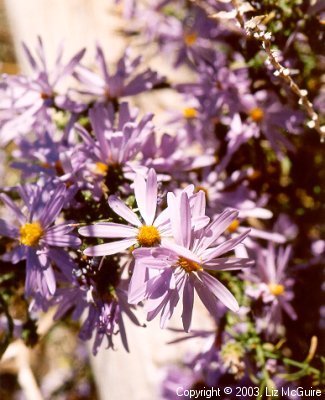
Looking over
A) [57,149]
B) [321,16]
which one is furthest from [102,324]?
[321,16]

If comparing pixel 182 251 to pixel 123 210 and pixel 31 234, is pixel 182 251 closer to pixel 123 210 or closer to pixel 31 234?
pixel 123 210

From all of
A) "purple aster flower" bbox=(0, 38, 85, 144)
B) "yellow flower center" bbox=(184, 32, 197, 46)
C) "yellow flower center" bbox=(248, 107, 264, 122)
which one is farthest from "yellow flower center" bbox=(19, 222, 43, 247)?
"yellow flower center" bbox=(184, 32, 197, 46)

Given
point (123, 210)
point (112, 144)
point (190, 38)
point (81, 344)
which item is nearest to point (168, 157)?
point (112, 144)

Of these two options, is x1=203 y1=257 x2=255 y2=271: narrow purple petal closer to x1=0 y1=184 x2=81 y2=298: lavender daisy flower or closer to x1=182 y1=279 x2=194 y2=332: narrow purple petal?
x1=182 y1=279 x2=194 y2=332: narrow purple petal

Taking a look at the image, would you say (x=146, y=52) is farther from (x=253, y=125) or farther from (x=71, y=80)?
(x=253, y=125)

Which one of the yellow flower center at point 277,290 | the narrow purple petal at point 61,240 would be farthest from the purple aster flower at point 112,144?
the yellow flower center at point 277,290

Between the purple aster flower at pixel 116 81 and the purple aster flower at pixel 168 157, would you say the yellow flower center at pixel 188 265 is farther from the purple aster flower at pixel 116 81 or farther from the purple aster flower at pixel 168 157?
the purple aster flower at pixel 116 81
